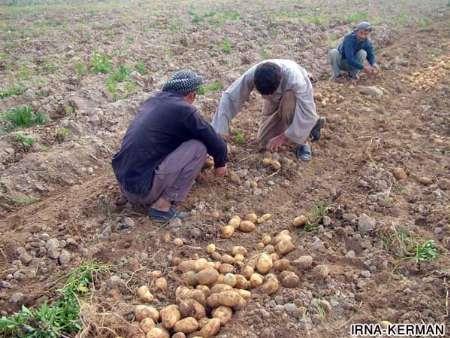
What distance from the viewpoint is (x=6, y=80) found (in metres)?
7.05

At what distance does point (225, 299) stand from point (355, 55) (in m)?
5.06

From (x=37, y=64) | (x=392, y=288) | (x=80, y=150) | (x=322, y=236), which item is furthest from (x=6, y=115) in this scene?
(x=392, y=288)

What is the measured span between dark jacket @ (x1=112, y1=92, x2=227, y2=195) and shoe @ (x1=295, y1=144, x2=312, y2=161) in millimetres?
1226

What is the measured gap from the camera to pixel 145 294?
3.07 m

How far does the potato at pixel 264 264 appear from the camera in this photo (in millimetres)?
3260

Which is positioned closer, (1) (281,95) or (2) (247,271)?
(2) (247,271)

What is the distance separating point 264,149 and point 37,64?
185 inches

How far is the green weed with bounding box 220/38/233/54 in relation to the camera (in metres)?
8.43

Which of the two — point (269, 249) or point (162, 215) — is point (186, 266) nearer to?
point (269, 249)

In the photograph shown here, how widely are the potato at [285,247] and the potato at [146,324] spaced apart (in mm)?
1074

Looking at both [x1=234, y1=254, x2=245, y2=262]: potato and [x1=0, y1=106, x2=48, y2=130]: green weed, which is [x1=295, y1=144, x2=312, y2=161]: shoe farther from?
[x1=0, y1=106, x2=48, y2=130]: green weed

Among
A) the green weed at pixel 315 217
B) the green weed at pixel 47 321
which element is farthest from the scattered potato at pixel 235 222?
the green weed at pixel 47 321

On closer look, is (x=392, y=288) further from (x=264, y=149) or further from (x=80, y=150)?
(x=80, y=150)

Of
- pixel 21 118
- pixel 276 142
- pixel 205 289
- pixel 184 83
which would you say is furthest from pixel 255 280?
pixel 21 118
